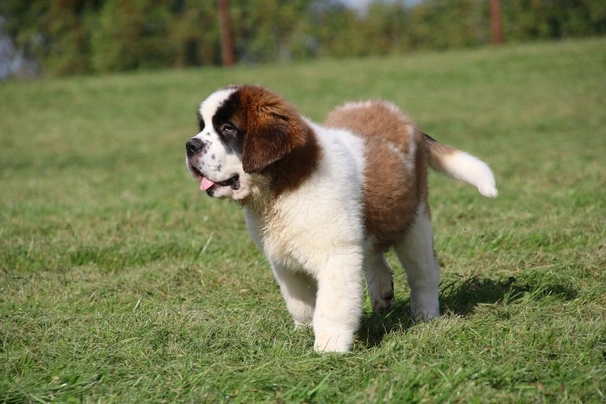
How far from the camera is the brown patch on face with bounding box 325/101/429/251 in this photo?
13.3ft

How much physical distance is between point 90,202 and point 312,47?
60.3ft

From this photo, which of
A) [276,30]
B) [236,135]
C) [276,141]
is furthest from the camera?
[276,30]

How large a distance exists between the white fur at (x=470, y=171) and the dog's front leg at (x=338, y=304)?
1078 millimetres

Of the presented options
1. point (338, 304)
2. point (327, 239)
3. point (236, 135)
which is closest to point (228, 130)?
point (236, 135)

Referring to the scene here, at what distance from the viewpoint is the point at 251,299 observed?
4766 mm

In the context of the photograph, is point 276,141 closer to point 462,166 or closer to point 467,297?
point 462,166

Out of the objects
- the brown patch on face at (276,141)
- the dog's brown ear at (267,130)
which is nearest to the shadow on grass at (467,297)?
the brown patch on face at (276,141)

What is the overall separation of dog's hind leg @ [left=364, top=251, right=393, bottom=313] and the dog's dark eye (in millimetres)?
1219

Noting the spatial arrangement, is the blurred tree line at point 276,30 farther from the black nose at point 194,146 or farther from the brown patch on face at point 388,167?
the black nose at point 194,146

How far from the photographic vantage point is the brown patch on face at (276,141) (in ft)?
12.1

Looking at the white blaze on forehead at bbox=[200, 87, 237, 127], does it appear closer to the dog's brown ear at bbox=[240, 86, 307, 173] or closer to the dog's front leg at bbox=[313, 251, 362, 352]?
the dog's brown ear at bbox=[240, 86, 307, 173]

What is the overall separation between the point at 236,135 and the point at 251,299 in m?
1.28

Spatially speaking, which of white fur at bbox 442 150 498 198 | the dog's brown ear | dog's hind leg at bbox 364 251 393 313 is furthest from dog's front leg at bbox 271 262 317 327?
white fur at bbox 442 150 498 198

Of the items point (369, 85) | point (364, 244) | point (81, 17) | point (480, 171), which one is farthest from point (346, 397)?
point (81, 17)
